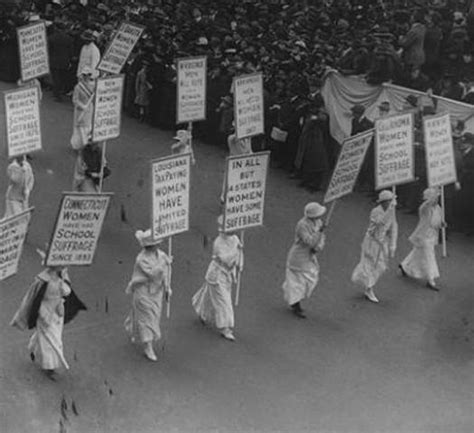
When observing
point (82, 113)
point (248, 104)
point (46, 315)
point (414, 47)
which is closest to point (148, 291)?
point (46, 315)

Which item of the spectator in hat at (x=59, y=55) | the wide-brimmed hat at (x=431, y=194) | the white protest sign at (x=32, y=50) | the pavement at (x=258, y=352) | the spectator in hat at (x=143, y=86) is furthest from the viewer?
the spectator in hat at (x=59, y=55)

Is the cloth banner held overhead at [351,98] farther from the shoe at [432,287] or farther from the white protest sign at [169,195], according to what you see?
the white protest sign at [169,195]

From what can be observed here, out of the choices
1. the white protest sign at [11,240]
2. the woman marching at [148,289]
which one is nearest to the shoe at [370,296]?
the woman marching at [148,289]

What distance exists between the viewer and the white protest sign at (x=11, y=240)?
43.1 ft

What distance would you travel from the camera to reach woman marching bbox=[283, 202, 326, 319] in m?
16.0

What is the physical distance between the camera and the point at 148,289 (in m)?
14.7

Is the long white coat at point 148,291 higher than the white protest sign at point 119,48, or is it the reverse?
the white protest sign at point 119,48

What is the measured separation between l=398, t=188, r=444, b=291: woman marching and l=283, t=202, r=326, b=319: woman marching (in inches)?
74.7

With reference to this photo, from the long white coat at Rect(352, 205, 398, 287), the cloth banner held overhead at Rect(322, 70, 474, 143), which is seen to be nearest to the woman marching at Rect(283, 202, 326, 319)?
the long white coat at Rect(352, 205, 398, 287)

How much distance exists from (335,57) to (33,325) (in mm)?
10695

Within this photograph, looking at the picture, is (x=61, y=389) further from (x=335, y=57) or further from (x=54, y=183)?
(x=335, y=57)

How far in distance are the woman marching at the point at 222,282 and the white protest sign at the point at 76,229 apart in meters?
1.81

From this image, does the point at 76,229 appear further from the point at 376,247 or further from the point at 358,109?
the point at 358,109

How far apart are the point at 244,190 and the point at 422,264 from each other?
3.14 m
